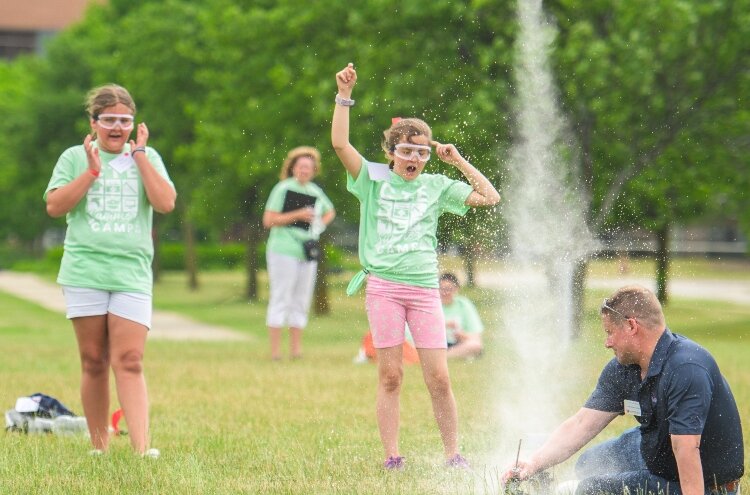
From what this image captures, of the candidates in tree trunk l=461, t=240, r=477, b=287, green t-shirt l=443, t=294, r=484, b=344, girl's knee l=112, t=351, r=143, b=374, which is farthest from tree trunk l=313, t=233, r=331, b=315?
girl's knee l=112, t=351, r=143, b=374

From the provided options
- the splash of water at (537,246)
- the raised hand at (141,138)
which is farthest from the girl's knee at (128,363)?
the splash of water at (537,246)

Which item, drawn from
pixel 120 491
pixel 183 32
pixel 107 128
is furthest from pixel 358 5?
pixel 120 491

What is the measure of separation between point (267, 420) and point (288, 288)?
202 inches

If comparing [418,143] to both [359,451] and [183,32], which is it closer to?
[359,451]

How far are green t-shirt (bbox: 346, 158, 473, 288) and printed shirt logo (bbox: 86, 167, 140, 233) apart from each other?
49.8 inches

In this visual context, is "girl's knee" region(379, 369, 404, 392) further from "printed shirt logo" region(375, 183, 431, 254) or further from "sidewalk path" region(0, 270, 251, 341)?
"sidewalk path" region(0, 270, 251, 341)

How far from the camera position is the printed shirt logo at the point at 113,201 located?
6980 millimetres

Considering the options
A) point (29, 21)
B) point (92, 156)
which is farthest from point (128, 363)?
point (29, 21)

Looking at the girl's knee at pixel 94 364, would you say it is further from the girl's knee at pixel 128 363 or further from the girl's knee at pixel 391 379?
the girl's knee at pixel 391 379

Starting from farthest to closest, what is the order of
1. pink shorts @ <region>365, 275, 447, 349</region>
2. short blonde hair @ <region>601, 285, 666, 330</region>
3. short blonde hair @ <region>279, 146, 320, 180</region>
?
short blonde hair @ <region>279, 146, 320, 180</region>
pink shorts @ <region>365, 275, 447, 349</region>
short blonde hair @ <region>601, 285, 666, 330</region>

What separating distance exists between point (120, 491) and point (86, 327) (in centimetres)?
134

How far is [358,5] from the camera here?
20.7 m

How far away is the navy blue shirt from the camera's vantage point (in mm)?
5234

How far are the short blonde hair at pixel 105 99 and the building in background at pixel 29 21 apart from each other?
97.8m
